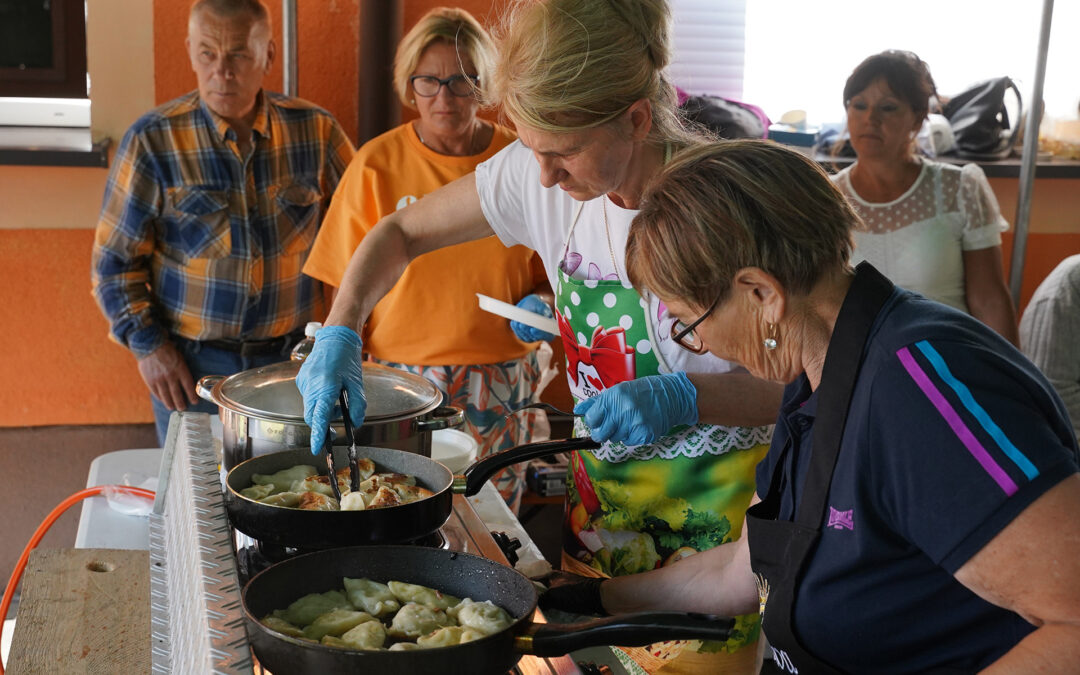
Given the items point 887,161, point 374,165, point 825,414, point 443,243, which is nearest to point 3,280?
point 374,165

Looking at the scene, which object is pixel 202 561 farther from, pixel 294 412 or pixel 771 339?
pixel 771 339

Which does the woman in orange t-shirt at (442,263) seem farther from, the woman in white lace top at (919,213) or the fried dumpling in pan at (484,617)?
the fried dumpling in pan at (484,617)

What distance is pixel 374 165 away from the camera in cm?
297

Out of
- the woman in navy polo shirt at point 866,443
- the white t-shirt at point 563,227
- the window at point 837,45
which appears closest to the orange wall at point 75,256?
the window at point 837,45

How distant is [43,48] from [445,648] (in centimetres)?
326

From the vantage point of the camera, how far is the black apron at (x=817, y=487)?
1148 millimetres

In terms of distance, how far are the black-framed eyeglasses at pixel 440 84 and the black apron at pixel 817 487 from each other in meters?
1.95

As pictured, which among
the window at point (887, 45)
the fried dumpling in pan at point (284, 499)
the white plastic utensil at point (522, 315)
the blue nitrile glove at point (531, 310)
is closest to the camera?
the fried dumpling in pan at point (284, 499)

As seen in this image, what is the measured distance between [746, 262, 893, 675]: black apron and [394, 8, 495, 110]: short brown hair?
1.92m

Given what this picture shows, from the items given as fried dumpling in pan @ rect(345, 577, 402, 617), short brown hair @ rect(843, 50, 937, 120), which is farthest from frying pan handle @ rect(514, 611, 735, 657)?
short brown hair @ rect(843, 50, 937, 120)

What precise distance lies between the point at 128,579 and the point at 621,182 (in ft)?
3.54

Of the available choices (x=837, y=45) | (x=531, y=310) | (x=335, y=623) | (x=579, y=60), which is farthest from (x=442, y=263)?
(x=837, y=45)

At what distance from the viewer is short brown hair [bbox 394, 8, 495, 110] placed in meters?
2.90

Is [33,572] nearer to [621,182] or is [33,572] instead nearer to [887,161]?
[621,182]
